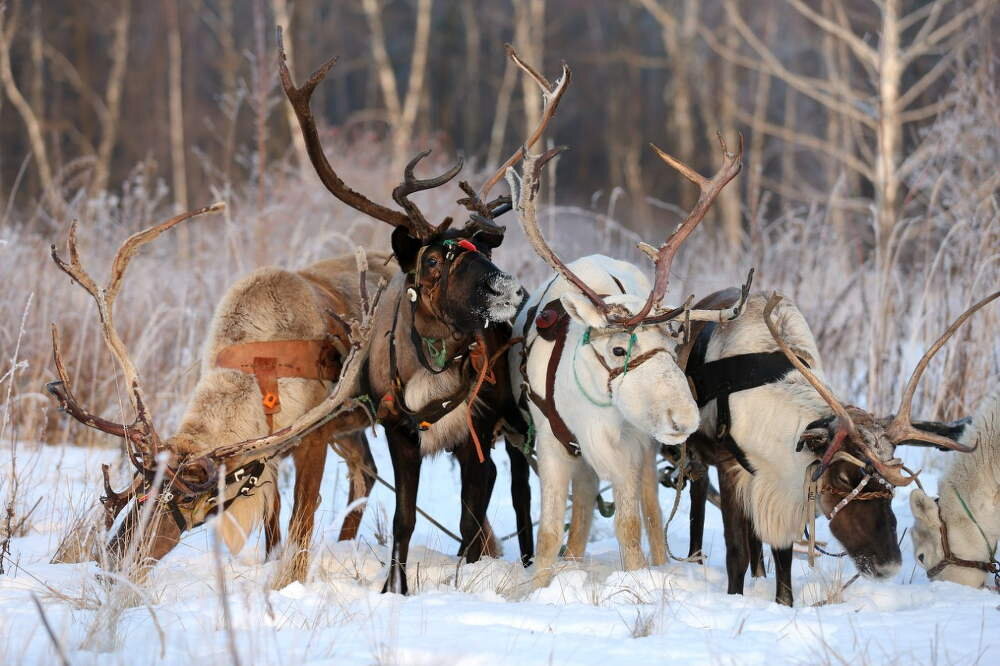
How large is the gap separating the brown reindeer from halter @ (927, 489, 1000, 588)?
2.59 meters

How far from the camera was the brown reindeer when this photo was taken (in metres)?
4.19

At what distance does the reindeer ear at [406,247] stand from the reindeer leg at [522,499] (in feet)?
3.48

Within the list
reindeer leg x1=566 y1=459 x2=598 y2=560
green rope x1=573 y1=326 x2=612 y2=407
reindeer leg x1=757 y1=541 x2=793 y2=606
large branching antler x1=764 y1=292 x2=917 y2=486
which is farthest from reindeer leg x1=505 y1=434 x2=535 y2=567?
large branching antler x1=764 y1=292 x2=917 y2=486

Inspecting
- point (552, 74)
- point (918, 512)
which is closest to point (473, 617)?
point (918, 512)

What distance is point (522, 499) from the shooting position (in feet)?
16.6

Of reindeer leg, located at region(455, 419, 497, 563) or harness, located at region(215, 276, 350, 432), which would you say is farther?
reindeer leg, located at region(455, 419, 497, 563)

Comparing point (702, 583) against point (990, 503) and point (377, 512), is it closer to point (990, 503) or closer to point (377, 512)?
point (990, 503)

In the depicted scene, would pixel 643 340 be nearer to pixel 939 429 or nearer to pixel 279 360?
pixel 939 429

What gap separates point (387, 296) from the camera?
4.79 metres

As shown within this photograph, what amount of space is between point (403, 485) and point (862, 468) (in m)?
1.84

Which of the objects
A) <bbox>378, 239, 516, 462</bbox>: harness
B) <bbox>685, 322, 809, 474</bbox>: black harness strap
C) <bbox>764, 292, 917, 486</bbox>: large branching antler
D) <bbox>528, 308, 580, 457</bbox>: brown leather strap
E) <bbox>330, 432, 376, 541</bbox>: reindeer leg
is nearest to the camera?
<bbox>764, 292, 917, 486</bbox>: large branching antler

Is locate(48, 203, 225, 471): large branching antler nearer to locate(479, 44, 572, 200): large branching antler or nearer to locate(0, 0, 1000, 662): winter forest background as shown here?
locate(0, 0, 1000, 662): winter forest background

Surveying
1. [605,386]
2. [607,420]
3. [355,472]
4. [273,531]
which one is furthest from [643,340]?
[355,472]

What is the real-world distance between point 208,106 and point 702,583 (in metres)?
26.9
